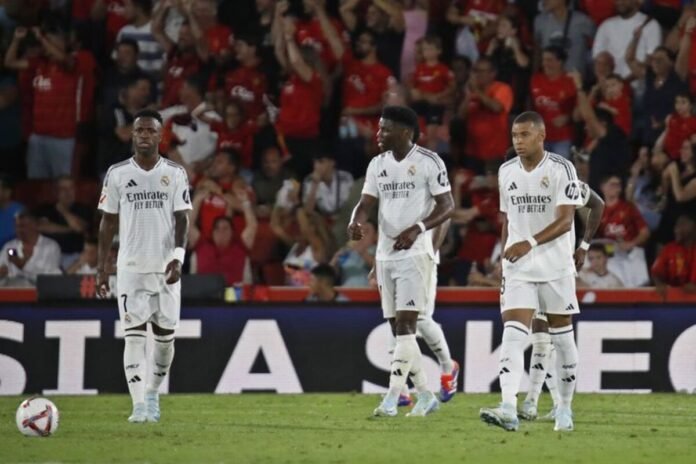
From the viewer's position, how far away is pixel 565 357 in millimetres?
11531

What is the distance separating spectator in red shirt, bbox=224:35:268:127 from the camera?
20.6m

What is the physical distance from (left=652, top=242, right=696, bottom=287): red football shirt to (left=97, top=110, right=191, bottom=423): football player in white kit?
23.3ft

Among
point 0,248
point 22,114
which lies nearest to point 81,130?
point 22,114

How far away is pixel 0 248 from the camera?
19469mm

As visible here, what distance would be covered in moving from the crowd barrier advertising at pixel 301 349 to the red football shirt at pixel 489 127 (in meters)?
3.54

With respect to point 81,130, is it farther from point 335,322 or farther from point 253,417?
point 253,417

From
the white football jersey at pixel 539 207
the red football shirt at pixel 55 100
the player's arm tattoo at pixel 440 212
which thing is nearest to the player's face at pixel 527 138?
the white football jersey at pixel 539 207

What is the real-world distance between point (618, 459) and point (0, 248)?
11.3 meters

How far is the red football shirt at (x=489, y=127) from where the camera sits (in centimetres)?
1966

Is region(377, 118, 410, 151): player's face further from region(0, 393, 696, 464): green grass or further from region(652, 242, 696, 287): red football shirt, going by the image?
region(652, 242, 696, 287): red football shirt

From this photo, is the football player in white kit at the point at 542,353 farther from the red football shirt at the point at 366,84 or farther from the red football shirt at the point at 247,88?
the red football shirt at the point at 247,88

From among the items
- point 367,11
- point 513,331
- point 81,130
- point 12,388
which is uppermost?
point 367,11

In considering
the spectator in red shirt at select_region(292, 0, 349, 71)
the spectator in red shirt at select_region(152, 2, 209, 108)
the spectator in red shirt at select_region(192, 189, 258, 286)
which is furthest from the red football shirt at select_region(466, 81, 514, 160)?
the spectator in red shirt at select_region(152, 2, 209, 108)

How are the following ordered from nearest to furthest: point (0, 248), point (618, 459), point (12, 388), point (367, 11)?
point (618, 459), point (12, 388), point (0, 248), point (367, 11)
